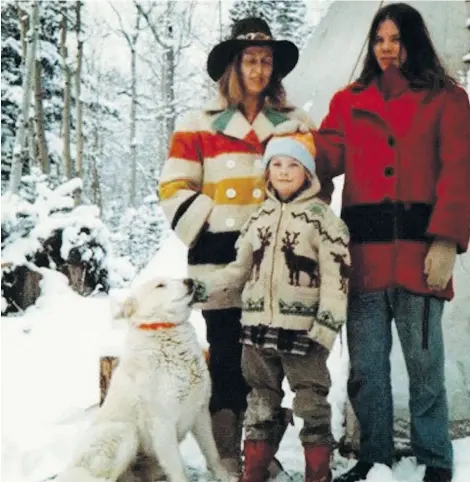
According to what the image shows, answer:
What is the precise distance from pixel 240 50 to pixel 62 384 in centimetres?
410

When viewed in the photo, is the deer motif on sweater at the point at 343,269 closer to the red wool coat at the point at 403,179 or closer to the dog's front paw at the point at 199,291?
the red wool coat at the point at 403,179

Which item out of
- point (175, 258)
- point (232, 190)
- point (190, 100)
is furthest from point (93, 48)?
point (232, 190)

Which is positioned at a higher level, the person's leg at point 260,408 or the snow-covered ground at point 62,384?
the person's leg at point 260,408

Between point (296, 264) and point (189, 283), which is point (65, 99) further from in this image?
point (296, 264)

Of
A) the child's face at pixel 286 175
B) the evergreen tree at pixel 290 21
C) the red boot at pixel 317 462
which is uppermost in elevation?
the evergreen tree at pixel 290 21

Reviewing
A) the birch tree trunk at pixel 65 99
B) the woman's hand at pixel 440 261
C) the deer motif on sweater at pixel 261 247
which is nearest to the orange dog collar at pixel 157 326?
the deer motif on sweater at pixel 261 247

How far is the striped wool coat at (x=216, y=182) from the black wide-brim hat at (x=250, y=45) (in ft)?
0.80

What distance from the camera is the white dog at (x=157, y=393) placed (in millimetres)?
Answer: 3215

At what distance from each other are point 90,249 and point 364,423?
741cm

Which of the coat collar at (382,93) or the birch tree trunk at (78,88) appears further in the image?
the birch tree trunk at (78,88)

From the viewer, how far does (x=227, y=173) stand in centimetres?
346

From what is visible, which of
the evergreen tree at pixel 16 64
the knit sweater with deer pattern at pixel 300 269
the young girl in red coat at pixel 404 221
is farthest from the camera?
the evergreen tree at pixel 16 64

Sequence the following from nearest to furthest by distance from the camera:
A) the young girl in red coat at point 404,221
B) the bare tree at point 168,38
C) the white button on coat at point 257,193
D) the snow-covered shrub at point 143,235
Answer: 1. the young girl in red coat at point 404,221
2. the white button on coat at point 257,193
3. the snow-covered shrub at point 143,235
4. the bare tree at point 168,38

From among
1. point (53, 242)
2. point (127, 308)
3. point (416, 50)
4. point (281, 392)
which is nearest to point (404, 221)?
point (416, 50)
